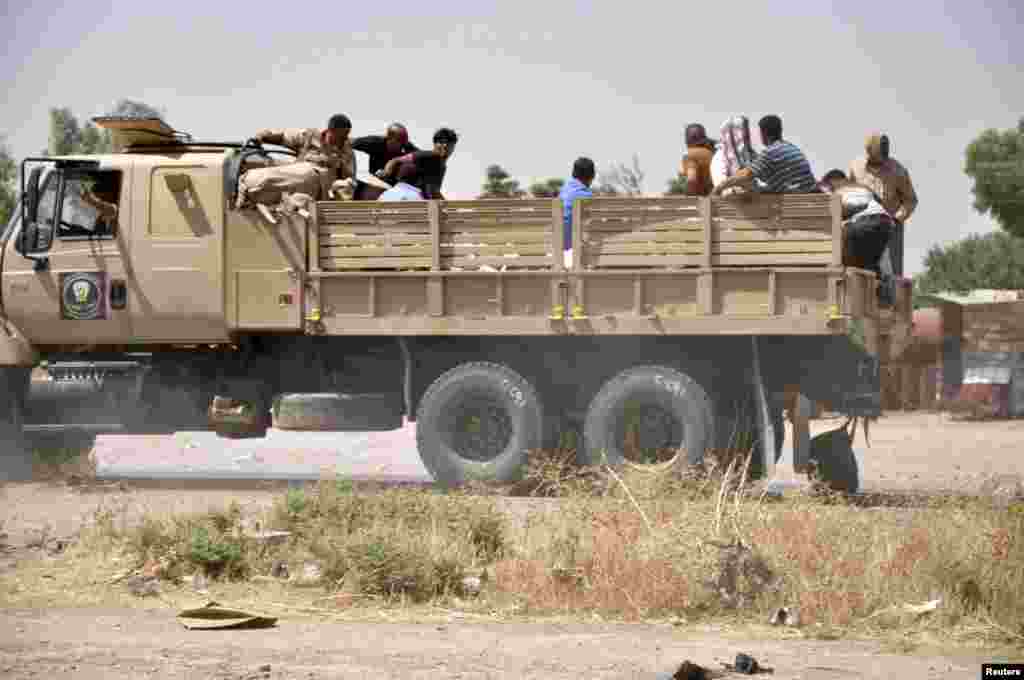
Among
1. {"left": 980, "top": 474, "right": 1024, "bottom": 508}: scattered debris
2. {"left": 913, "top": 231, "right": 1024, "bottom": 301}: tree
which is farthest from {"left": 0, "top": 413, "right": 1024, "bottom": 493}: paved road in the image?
{"left": 913, "top": 231, "right": 1024, "bottom": 301}: tree

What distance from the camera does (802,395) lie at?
12586mm

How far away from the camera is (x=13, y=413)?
1409 centimetres

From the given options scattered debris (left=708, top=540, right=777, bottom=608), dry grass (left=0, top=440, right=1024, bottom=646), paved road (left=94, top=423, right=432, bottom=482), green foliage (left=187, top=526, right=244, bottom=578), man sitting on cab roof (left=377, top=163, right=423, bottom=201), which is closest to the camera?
dry grass (left=0, top=440, right=1024, bottom=646)

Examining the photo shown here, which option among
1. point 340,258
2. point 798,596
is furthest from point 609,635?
point 340,258

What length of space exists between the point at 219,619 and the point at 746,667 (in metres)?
2.65

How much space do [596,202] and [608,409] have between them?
1679 millimetres

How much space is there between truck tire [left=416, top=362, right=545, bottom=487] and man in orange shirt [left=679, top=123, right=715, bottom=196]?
2251 millimetres

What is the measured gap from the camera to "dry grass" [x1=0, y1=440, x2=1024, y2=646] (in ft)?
25.6

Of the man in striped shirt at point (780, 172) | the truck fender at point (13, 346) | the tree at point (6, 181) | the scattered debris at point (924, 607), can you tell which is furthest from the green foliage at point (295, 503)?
the tree at point (6, 181)

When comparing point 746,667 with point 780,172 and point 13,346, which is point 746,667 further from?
point 13,346

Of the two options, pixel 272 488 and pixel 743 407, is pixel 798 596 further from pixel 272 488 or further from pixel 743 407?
pixel 272 488

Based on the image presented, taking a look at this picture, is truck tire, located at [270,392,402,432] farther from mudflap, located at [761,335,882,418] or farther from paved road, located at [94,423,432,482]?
mudflap, located at [761,335,882,418]

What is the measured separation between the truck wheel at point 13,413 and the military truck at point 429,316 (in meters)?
0.02

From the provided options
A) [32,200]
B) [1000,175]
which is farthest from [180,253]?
[1000,175]
